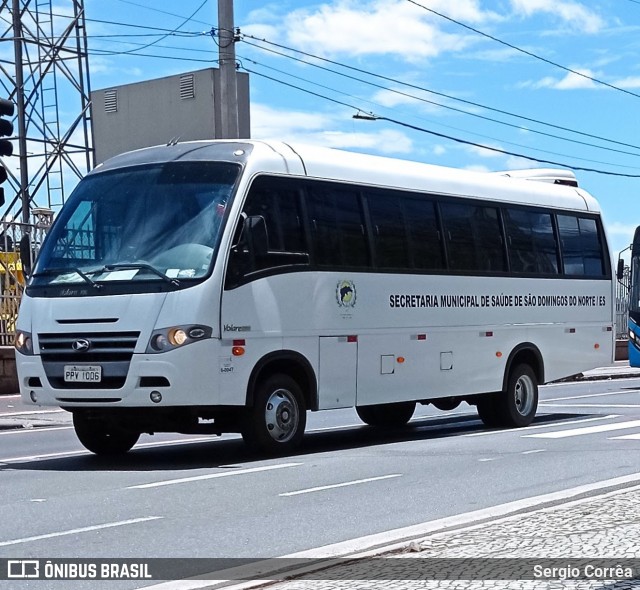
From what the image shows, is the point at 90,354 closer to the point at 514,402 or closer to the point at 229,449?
the point at 229,449

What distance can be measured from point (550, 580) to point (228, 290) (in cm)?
645

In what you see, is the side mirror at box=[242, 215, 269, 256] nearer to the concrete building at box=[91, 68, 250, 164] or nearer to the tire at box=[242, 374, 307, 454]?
the tire at box=[242, 374, 307, 454]

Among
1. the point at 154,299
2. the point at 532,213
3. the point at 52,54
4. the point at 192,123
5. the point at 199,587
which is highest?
the point at 52,54

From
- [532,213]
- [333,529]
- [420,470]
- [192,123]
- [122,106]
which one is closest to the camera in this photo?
[333,529]

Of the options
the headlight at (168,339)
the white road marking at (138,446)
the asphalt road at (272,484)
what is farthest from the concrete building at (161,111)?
the headlight at (168,339)

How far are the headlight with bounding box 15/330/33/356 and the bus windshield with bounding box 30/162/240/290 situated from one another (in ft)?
1.66

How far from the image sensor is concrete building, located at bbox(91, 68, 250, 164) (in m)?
25.8

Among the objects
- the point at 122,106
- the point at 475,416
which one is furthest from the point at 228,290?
the point at 122,106

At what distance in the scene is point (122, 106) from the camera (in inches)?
1254

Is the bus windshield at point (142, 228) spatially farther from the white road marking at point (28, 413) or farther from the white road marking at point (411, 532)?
the white road marking at point (28, 413)

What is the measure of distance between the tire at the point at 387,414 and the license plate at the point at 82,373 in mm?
5638

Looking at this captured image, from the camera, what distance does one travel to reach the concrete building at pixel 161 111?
25797 millimetres

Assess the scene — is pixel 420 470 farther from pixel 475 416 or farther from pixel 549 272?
pixel 475 416

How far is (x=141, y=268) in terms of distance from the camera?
1234 cm
